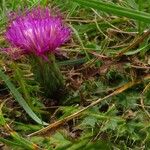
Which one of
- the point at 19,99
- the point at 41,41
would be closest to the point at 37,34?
the point at 41,41

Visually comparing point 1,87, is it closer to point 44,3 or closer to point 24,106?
point 24,106

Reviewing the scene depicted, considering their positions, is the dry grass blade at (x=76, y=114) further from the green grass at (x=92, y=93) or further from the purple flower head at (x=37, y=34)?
the purple flower head at (x=37, y=34)

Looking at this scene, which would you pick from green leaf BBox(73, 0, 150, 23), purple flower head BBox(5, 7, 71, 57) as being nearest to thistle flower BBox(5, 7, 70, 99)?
purple flower head BBox(5, 7, 71, 57)

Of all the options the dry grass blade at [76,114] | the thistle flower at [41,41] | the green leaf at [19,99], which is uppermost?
the thistle flower at [41,41]

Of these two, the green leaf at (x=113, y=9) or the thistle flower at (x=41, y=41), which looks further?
the thistle flower at (x=41, y=41)

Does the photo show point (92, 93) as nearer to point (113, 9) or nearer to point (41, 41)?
point (41, 41)

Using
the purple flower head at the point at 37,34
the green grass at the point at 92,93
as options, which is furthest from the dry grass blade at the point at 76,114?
the purple flower head at the point at 37,34

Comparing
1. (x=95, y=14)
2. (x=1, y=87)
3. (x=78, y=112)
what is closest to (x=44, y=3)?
(x=95, y=14)
